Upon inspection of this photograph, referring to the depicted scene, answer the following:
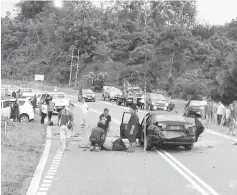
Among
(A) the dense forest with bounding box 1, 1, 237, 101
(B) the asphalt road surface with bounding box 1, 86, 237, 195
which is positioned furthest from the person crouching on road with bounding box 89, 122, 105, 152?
(A) the dense forest with bounding box 1, 1, 237, 101

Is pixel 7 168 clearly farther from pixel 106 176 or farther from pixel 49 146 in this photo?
pixel 49 146

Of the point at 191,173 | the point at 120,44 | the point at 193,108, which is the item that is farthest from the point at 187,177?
the point at 120,44

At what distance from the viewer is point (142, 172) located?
11539 mm

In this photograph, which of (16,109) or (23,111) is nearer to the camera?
(16,109)

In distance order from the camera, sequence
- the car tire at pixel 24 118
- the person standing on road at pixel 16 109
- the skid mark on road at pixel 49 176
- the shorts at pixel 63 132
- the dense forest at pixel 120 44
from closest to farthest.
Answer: the skid mark on road at pixel 49 176, the shorts at pixel 63 132, the person standing on road at pixel 16 109, the car tire at pixel 24 118, the dense forest at pixel 120 44

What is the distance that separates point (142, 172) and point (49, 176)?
228cm

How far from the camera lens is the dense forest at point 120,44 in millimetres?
66688

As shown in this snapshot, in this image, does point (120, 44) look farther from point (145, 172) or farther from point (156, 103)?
point (145, 172)

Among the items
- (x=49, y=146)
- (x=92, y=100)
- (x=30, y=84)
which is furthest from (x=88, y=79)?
(x=49, y=146)

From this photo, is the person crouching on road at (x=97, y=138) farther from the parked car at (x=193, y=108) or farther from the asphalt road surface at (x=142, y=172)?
the parked car at (x=193, y=108)

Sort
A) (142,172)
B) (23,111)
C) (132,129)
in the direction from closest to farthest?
(142,172) < (132,129) < (23,111)

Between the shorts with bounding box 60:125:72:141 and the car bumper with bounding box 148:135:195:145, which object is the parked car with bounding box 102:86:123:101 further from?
the car bumper with bounding box 148:135:195:145

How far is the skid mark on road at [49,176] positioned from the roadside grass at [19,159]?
31cm

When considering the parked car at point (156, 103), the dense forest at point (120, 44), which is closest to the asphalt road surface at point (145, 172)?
the parked car at point (156, 103)
